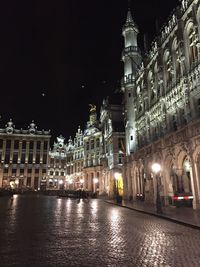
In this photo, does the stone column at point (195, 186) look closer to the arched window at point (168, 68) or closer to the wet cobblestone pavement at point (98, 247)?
the wet cobblestone pavement at point (98, 247)

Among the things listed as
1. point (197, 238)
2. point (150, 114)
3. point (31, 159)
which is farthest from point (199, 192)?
point (31, 159)

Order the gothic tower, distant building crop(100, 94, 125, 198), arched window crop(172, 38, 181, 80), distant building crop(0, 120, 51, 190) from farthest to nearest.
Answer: distant building crop(0, 120, 51, 190)
distant building crop(100, 94, 125, 198)
the gothic tower
arched window crop(172, 38, 181, 80)

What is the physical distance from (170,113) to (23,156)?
A: 86055mm

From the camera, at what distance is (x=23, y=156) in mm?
103750

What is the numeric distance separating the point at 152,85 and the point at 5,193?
44453 mm

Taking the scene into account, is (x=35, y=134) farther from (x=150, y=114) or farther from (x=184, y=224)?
(x=184, y=224)

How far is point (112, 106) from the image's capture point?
64500 mm

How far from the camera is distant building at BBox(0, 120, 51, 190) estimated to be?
328ft

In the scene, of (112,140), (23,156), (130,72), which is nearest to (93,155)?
(112,140)

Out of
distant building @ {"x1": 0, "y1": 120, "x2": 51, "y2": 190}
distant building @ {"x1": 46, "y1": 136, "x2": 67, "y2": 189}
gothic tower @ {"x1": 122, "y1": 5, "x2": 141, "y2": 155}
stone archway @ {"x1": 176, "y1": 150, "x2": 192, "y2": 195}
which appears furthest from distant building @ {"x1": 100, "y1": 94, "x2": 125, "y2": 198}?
distant building @ {"x1": 0, "y1": 120, "x2": 51, "y2": 190}

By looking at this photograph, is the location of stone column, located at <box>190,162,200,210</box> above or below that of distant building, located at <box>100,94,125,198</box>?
below

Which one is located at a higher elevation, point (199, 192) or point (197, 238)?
point (199, 192)

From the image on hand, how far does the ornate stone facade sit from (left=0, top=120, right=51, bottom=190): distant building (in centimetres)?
6845

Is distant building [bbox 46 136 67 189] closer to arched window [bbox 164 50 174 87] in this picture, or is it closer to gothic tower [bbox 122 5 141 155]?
gothic tower [bbox 122 5 141 155]
